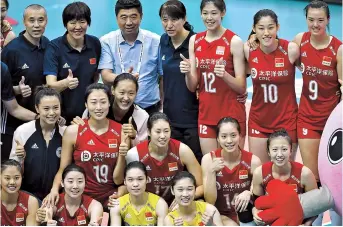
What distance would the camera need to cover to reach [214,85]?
278 inches

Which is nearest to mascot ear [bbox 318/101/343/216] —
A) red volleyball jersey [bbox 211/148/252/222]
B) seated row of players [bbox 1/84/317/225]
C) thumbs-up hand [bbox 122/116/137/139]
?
seated row of players [bbox 1/84/317/225]

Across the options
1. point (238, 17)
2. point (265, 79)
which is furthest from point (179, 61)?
point (238, 17)

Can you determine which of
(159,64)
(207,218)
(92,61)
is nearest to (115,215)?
(207,218)

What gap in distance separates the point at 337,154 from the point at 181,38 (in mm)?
1771

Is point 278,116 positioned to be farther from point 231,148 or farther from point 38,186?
point 38,186

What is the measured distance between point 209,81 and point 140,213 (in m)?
1.34

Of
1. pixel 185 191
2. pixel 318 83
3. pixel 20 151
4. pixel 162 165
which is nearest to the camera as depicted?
pixel 185 191

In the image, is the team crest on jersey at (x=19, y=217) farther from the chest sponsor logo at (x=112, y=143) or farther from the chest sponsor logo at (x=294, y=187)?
the chest sponsor logo at (x=294, y=187)

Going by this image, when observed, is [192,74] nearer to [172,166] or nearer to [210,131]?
[210,131]

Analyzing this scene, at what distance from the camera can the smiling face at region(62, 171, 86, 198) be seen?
20.9 feet

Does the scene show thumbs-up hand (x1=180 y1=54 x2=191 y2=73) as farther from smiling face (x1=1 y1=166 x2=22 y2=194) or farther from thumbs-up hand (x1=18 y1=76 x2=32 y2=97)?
smiling face (x1=1 y1=166 x2=22 y2=194)


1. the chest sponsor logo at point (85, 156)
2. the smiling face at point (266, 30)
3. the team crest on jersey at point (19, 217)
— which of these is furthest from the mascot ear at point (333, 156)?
the team crest on jersey at point (19, 217)

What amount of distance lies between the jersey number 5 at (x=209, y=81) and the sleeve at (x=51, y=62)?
1.27 meters

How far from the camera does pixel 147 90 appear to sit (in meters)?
7.42
